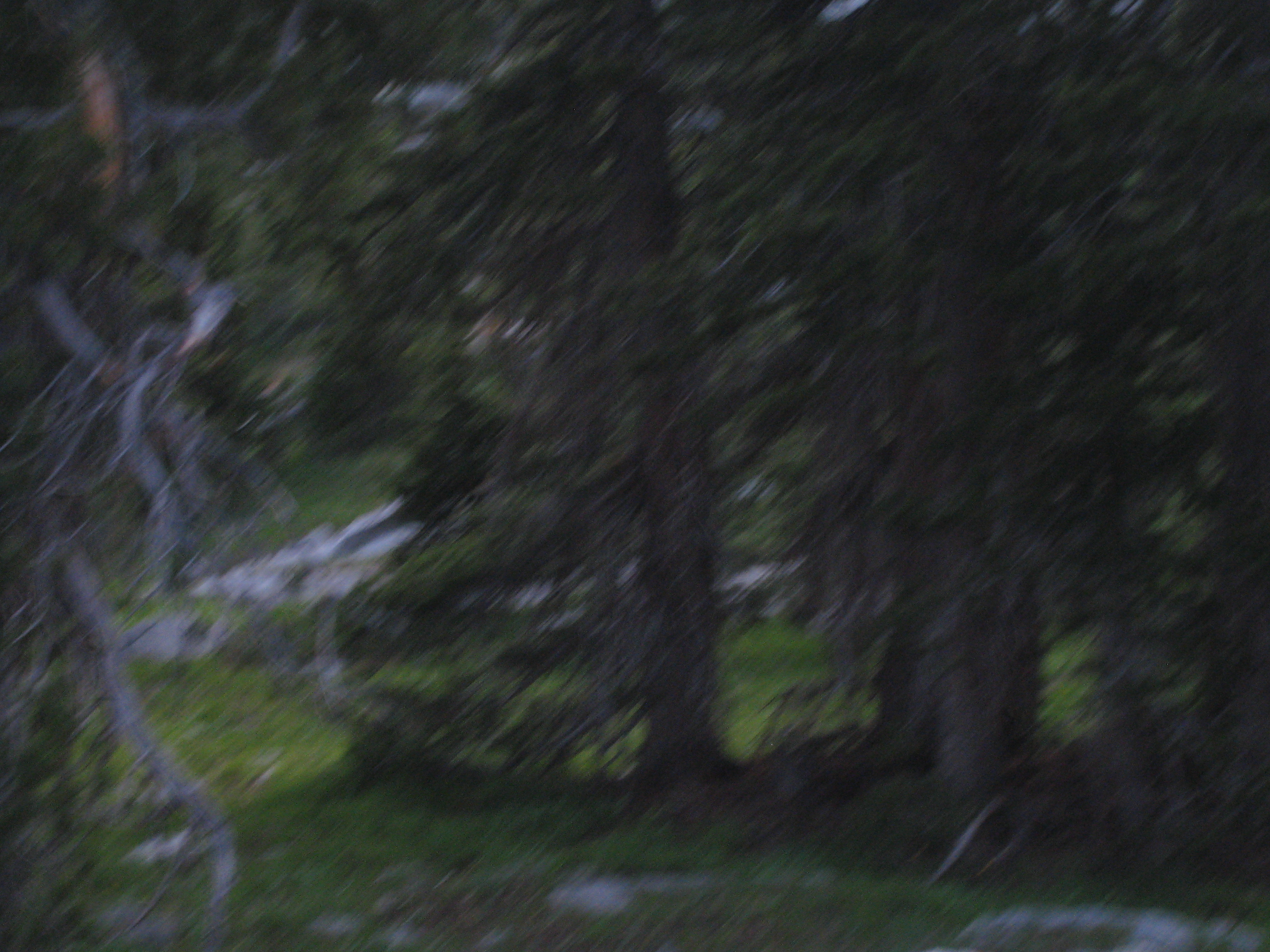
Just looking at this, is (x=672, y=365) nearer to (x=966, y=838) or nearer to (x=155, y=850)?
(x=966, y=838)

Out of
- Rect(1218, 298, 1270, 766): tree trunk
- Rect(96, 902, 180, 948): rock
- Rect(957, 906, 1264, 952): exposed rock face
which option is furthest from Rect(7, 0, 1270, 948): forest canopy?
Rect(96, 902, 180, 948): rock

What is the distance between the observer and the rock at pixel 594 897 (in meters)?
6.39

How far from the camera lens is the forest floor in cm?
604

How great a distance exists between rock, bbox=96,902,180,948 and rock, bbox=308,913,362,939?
55 centimetres

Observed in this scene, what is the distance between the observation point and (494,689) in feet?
26.1

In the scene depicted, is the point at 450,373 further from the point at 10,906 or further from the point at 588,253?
the point at 10,906

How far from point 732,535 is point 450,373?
169 centimetres

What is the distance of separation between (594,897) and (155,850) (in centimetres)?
234

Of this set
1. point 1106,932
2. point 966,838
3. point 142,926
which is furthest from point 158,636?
point 1106,932

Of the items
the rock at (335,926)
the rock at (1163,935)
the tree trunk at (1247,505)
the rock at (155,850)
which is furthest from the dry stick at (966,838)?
the rock at (155,850)

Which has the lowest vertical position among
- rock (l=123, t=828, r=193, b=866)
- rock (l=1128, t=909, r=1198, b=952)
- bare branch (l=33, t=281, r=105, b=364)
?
rock (l=1128, t=909, r=1198, b=952)

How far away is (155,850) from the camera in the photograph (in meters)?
7.45

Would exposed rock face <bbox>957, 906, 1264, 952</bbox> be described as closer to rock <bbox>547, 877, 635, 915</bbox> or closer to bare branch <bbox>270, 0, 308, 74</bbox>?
rock <bbox>547, 877, 635, 915</bbox>

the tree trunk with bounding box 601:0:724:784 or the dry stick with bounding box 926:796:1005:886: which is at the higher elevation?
the tree trunk with bounding box 601:0:724:784
